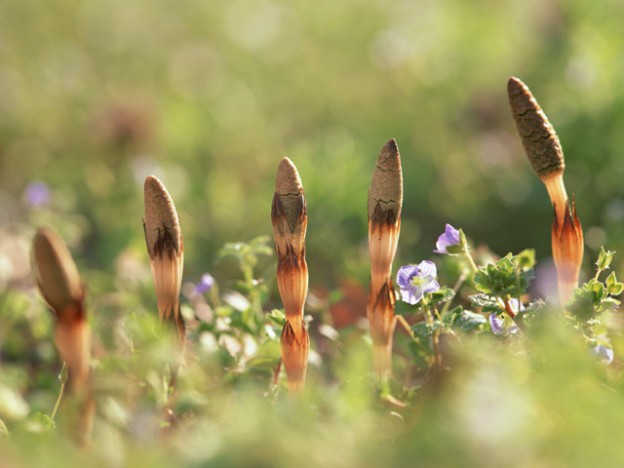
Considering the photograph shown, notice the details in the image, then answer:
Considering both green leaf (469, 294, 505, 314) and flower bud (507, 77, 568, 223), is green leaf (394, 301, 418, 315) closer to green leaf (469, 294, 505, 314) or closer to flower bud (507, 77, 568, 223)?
green leaf (469, 294, 505, 314)

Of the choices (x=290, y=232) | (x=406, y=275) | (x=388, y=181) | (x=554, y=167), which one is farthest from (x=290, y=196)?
(x=554, y=167)

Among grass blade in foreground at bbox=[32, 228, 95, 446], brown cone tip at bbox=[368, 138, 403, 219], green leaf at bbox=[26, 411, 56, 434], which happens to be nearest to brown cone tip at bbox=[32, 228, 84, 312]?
grass blade in foreground at bbox=[32, 228, 95, 446]

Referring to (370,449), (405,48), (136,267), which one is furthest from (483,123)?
(370,449)

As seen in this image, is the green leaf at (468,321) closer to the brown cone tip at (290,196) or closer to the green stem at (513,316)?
the green stem at (513,316)

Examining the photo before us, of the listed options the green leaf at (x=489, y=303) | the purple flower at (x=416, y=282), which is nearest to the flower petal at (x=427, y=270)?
the purple flower at (x=416, y=282)

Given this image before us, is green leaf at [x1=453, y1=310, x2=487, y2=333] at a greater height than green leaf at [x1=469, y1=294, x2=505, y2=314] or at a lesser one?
lesser

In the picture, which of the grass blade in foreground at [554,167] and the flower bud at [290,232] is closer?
the flower bud at [290,232]

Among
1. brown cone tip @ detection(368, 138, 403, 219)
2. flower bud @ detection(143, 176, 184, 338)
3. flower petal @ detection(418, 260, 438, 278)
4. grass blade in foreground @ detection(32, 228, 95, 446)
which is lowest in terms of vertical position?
grass blade in foreground @ detection(32, 228, 95, 446)
